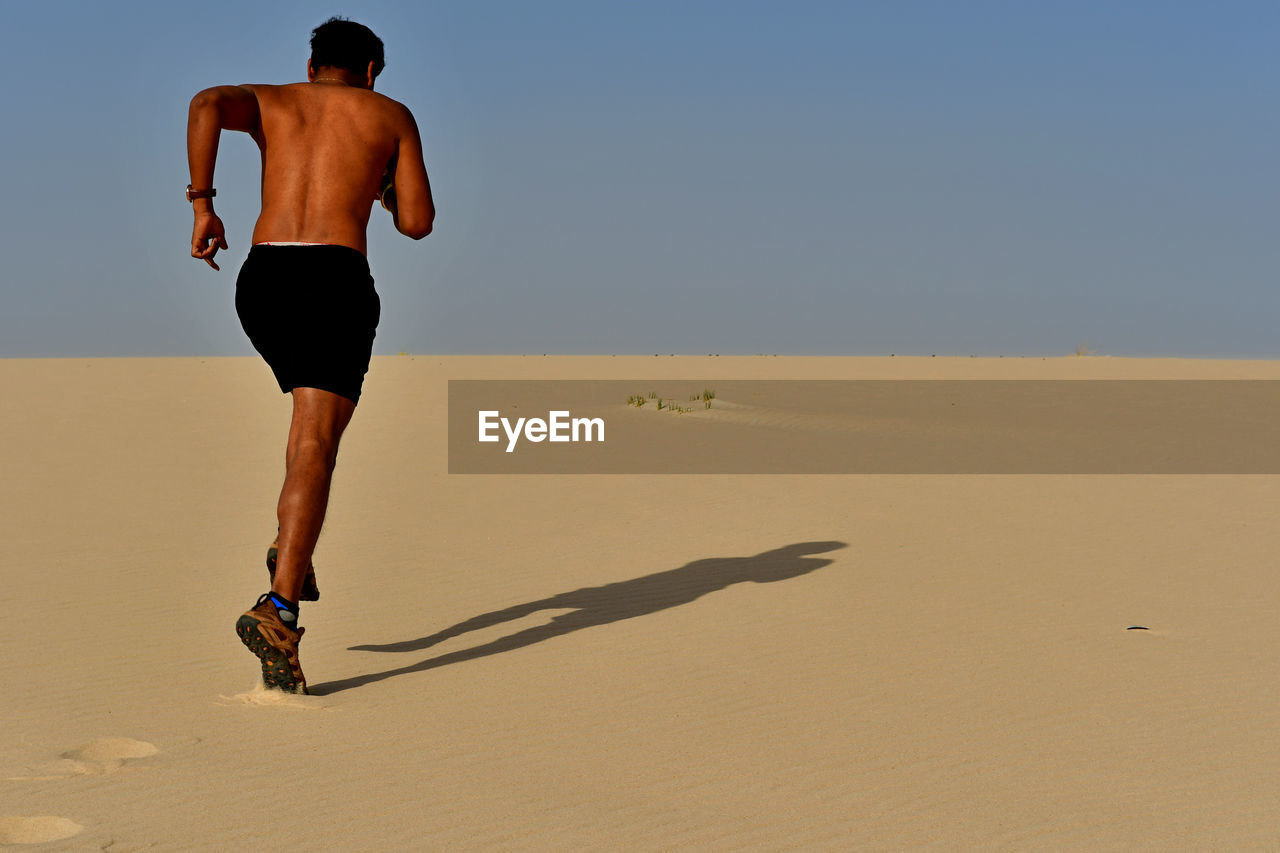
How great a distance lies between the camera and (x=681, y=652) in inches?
217

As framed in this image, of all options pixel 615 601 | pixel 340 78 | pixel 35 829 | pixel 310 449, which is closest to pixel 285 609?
pixel 310 449

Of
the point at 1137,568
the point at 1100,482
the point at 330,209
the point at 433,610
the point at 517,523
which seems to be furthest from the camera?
the point at 1100,482

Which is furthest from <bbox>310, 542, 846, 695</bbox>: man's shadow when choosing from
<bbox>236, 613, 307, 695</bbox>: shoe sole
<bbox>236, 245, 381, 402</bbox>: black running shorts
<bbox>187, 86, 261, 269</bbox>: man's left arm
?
<bbox>187, 86, 261, 269</bbox>: man's left arm

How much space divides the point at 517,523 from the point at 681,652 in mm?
4043

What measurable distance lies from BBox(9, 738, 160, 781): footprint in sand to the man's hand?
1.57 metres

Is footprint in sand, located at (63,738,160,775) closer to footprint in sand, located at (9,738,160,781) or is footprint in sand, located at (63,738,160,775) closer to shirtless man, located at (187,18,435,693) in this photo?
footprint in sand, located at (9,738,160,781)

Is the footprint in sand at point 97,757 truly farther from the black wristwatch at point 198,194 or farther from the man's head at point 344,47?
the man's head at point 344,47

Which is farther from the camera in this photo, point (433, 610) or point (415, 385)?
point (415, 385)

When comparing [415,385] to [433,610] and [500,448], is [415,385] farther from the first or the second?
[433,610]

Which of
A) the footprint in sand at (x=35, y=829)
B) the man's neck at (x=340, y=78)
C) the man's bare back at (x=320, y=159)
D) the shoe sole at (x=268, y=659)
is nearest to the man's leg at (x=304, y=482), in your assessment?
the shoe sole at (x=268, y=659)

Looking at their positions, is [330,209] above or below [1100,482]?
above

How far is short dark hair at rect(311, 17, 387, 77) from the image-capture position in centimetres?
497

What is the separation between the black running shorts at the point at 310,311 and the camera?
15.2ft

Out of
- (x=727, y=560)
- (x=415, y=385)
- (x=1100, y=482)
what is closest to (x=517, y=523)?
(x=727, y=560)
